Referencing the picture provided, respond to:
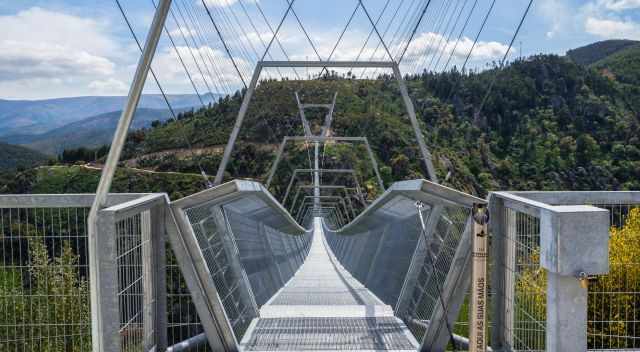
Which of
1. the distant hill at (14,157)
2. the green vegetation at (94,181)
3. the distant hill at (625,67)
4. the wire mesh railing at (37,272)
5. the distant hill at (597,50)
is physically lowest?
the green vegetation at (94,181)

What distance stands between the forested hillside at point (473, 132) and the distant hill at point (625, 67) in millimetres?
1406

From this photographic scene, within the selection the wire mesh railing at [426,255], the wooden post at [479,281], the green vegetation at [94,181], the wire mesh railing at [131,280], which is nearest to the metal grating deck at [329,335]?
the wire mesh railing at [426,255]

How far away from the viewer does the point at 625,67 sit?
219 feet

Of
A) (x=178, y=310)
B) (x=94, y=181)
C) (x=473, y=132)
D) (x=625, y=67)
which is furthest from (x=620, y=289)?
(x=625, y=67)

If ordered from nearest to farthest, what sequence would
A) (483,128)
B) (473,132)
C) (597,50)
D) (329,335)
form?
(329,335), (473,132), (483,128), (597,50)

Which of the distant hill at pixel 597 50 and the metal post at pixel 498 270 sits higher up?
the distant hill at pixel 597 50

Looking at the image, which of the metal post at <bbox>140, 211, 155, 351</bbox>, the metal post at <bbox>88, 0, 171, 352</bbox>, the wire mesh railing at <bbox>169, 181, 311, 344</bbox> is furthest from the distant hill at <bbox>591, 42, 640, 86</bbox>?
the metal post at <bbox>88, 0, 171, 352</bbox>

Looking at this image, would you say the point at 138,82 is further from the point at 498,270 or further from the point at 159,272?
the point at 498,270

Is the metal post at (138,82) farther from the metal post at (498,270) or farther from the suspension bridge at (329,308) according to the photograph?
the metal post at (498,270)

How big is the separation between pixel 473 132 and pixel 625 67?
Answer: 34.1 meters

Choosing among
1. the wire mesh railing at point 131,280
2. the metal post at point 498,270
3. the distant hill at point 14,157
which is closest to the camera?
the wire mesh railing at point 131,280

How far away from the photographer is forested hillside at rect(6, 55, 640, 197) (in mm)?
42094

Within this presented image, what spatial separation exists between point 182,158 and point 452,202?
197ft

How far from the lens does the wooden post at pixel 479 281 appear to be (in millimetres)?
4457
